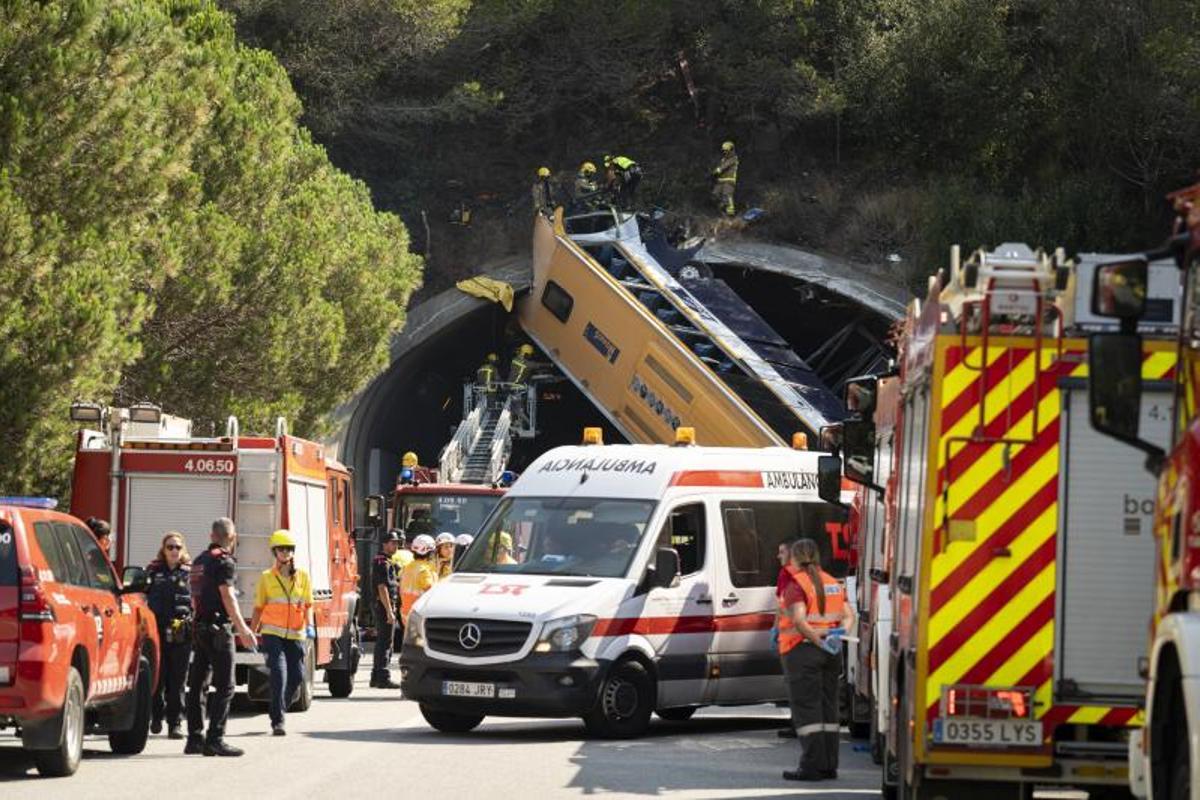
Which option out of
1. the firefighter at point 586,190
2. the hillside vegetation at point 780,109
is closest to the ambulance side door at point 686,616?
the firefighter at point 586,190

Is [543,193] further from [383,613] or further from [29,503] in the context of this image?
[29,503]

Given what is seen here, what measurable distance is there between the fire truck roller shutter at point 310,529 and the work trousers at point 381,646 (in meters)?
2.01

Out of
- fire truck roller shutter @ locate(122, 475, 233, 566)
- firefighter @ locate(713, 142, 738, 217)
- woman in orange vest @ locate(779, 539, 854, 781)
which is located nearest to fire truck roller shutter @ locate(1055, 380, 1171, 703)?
woman in orange vest @ locate(779, 539, 854, 781)

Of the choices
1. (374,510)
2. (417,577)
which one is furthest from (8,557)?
(374,510)

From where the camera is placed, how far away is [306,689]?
2228 cm

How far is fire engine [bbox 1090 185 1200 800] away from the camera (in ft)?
29.0

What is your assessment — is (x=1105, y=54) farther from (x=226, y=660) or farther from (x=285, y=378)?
(x=226, y=660)

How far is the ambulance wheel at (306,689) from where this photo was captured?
2220 centimetres

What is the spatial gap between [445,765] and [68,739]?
266 centimetres

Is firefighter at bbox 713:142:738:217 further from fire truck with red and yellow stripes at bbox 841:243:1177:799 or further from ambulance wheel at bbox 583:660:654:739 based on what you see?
fire truck with red and yellow stripes at bbox 841:243:1177:799

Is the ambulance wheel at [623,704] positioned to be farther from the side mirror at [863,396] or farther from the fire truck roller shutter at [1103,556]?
the fire truck roller shutter at [1103,556]

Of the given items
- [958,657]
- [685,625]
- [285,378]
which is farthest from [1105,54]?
[958,657]

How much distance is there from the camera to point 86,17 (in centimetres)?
2503

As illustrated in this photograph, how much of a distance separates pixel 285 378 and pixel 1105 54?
733 inches
